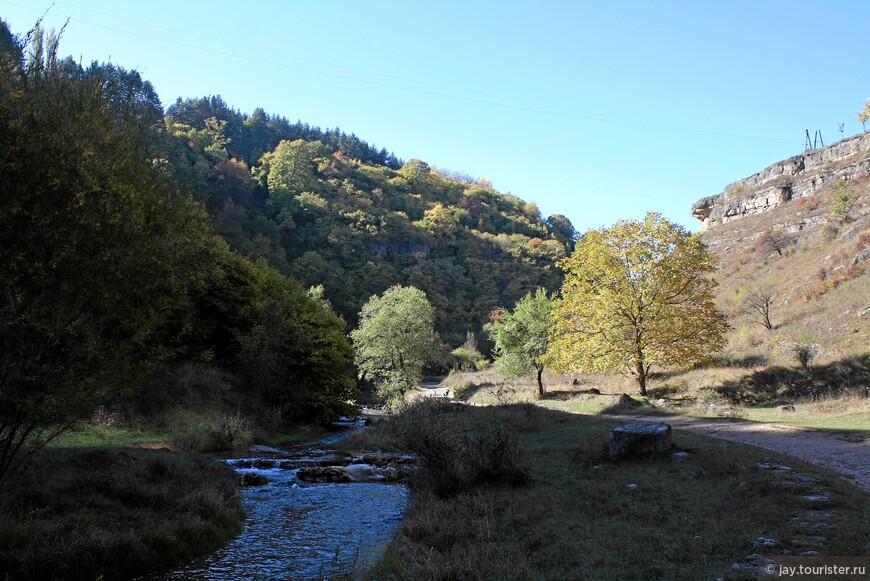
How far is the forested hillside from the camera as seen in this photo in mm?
74500

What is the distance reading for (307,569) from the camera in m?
7.49

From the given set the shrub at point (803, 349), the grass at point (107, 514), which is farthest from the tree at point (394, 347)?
the grass at point (107, 514)

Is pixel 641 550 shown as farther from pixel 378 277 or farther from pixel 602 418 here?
pixel 378 277

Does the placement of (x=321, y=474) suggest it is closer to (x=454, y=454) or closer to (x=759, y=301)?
(x=454, y=454)

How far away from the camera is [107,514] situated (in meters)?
8.17

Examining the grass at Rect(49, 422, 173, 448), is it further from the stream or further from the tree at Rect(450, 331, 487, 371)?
the tree at Rect(450, 331, 487, 371)

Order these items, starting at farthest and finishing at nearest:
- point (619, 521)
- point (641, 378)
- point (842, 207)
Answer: point (842, 207) → point (641, 378) → point (619, 521)

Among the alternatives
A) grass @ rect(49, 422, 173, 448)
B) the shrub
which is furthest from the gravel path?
grass @ rect(49, 422, 173, 448)

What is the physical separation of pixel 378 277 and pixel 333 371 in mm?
51307

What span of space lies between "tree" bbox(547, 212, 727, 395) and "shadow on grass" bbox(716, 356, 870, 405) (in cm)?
205

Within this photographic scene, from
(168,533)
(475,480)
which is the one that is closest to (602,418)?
(475,480)

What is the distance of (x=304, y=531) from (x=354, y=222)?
82848 mm

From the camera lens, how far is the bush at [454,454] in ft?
34.7

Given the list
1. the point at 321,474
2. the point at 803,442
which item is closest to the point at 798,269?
the point at 803,442
